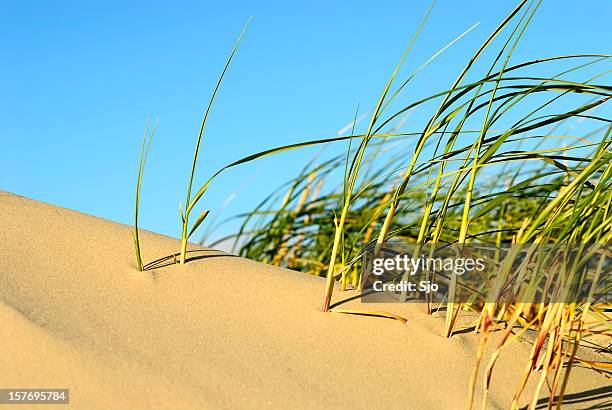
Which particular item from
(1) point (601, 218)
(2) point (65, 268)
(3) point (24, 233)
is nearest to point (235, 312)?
(2) point (65, 268)

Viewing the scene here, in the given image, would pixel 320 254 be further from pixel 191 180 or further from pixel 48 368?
pixel 48 368

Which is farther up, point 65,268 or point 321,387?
point 65,268

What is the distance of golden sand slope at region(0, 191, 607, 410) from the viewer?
41.4 inches

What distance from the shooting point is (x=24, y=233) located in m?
1.52

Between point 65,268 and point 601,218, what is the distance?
1.00 meters

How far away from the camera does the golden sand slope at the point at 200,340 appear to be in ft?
3.45

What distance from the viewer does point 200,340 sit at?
3.88ft

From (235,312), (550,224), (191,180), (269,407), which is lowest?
(269,407)

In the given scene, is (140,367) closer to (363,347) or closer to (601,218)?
(363,347)

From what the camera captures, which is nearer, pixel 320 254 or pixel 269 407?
pixel 269 407

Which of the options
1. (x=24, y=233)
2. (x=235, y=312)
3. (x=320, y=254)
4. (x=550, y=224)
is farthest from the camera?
(x=320, y=254)

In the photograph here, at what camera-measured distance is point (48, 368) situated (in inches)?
41.4

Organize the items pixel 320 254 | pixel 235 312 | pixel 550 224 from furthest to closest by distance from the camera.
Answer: pixel 320 254, pixel 235 312, pixel 550 224

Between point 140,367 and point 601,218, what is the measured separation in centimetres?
80
